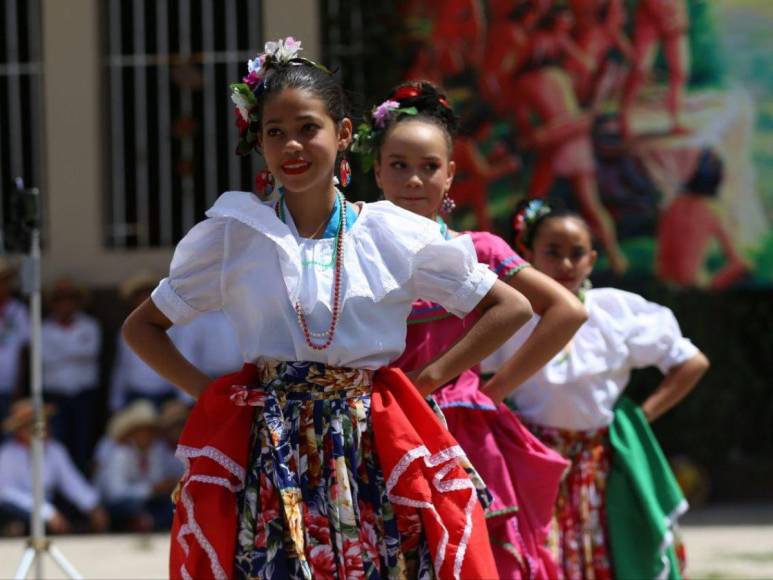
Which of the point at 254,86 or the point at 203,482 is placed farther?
the point at 254,86

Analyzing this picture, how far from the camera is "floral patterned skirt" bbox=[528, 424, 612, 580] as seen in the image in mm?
4805

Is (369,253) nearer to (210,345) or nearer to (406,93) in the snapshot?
(406,93)

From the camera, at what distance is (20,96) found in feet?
36.5

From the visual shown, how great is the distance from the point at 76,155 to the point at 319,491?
8.12m

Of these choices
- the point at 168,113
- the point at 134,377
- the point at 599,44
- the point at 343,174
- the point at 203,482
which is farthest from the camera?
the point at 168,113

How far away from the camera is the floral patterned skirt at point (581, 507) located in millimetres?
4805

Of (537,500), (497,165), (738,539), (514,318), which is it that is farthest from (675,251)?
(514,318)

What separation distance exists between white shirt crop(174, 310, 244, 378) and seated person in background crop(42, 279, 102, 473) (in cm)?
93

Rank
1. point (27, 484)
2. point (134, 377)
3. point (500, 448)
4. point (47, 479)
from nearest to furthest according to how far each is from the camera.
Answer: point (500, 448), point (27, 484), point (47, 479), point (134, 377)

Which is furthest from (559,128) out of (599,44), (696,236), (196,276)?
(196,276)

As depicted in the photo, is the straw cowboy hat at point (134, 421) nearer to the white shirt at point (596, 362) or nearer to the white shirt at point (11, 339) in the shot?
the white shirt at point (11, 339)

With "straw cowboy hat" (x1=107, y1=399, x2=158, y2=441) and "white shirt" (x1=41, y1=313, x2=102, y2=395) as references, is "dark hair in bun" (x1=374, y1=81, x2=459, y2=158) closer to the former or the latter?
"straw cowboy hat" (x1=107, y1=399, x2=158, y2=441)

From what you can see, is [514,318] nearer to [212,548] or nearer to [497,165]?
[212,548]

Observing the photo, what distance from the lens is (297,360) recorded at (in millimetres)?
3234
